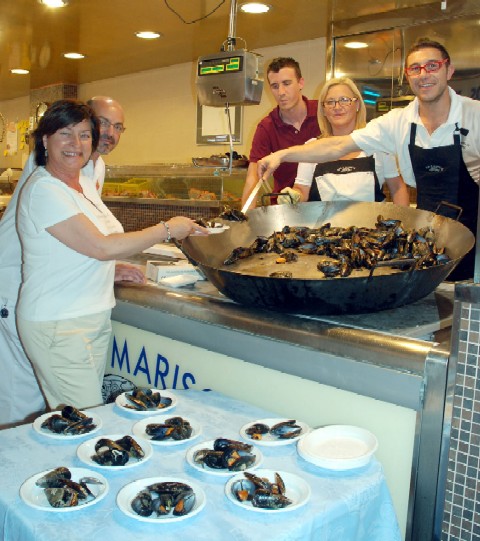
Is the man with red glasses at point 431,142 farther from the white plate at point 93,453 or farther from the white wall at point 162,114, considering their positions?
the white wall at point 162,114

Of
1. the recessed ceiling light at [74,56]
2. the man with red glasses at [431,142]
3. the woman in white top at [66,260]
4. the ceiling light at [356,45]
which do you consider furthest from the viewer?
the recessed ceiling light at [74,56]

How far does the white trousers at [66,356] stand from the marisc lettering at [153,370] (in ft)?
0.84

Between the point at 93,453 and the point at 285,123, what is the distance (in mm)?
2986

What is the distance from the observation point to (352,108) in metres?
3.40

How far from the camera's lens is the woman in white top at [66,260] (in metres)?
2.09

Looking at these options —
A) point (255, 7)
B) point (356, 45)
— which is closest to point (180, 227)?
point (255, 7)

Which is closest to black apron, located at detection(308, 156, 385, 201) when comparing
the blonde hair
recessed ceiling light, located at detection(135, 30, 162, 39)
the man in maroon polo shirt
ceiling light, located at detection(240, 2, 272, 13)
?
the blonde hair

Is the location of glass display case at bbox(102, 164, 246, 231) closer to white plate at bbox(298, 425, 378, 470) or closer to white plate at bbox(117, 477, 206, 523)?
white plate at bbox(298, 425, 378, 470)

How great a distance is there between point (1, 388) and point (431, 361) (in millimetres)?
1982

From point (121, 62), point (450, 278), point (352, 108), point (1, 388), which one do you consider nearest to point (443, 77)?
point (352, 108)

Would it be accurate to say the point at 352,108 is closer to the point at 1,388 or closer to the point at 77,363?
the point at 77,363

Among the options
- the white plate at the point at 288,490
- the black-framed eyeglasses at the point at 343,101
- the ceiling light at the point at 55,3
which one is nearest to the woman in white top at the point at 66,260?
the white plate at the point at 288,490

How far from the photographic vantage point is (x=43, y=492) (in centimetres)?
131

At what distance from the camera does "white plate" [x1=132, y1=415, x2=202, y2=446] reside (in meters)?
1.57
